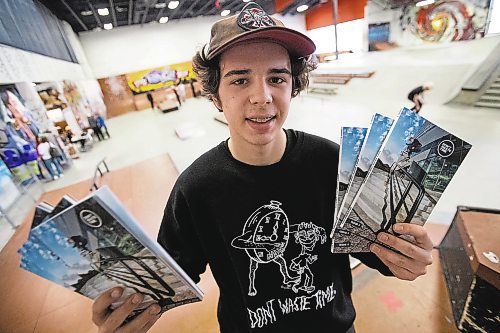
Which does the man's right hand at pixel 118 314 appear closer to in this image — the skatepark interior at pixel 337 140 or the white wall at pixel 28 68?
the skatepark interior at pixel 337 140

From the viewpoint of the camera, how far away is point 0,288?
107 inches

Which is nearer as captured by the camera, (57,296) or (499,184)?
(57,296)

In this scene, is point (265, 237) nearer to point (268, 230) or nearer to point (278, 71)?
point (268, 230)

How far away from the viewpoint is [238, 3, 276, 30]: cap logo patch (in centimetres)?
80

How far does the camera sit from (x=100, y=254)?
544 mm

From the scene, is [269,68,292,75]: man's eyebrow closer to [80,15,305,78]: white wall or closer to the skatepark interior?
the skatepark interior

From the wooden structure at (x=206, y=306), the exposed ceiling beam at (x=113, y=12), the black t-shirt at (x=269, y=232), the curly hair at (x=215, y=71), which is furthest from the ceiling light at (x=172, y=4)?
the black t-shirt at (x=269, y=232)

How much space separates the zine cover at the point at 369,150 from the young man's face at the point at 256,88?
0.30m

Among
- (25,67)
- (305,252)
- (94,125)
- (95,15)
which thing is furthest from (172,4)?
(305,252)

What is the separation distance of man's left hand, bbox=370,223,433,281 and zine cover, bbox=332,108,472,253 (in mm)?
27

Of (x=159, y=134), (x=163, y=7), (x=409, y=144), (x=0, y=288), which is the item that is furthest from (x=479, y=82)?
(x=163, y=7)

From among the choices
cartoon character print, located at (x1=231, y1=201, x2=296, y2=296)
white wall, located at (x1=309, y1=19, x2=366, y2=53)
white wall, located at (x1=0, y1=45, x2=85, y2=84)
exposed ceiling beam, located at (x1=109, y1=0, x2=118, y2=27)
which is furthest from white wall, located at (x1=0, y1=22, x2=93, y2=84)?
white wall, located at (x1=309, y1=19, x2=366, y2=53)

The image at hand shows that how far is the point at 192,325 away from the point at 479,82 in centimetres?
829

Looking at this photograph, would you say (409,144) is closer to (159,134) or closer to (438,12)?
(159,134)
